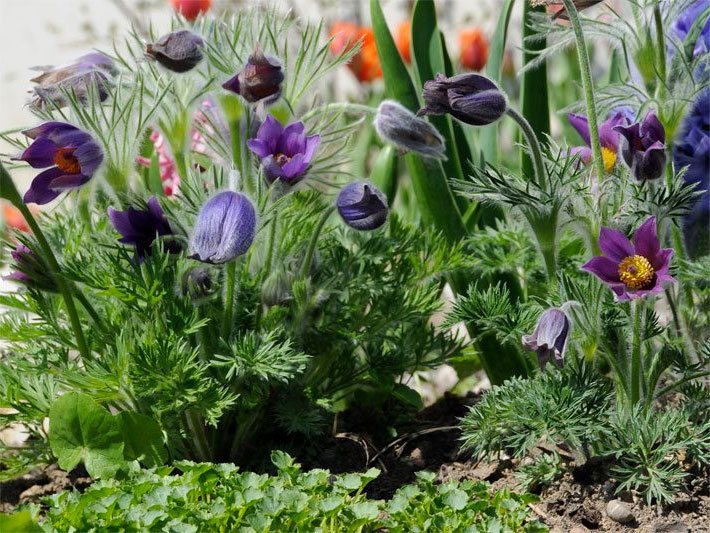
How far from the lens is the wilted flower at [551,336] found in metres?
1.63

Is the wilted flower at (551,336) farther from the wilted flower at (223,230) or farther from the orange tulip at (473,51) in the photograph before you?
the orange tulip at (473,51)

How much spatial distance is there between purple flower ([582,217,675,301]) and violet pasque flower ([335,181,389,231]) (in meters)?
0.40

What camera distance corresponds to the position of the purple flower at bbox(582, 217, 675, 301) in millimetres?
1609

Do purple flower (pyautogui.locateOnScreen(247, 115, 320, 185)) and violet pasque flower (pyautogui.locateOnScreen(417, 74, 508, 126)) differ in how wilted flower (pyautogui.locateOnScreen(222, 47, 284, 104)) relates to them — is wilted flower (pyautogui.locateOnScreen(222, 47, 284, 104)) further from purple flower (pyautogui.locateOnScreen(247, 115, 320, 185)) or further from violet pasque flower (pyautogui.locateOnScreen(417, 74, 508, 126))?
violet pasque flower (pyautogui.locateOnScreen(417, 74, 508, 126))

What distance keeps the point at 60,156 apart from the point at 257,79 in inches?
15.1

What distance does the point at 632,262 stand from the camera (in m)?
1.63

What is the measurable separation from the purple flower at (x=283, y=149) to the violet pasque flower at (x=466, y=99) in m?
0.25

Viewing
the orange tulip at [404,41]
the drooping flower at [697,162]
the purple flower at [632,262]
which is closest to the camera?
the purple flower at [632,262]

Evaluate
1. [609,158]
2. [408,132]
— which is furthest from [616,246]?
[408,132]

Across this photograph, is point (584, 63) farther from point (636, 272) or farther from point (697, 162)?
point (697, 162)

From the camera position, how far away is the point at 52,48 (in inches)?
236

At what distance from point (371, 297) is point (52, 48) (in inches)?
180

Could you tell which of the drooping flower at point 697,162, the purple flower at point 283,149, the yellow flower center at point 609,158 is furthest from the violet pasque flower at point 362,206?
the drooping flower at point 697,162

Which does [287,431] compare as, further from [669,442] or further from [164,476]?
[669,442]
